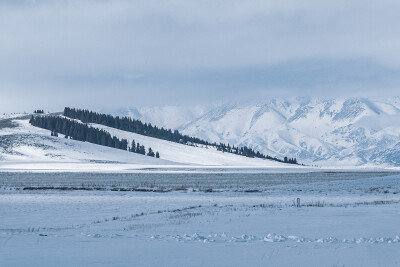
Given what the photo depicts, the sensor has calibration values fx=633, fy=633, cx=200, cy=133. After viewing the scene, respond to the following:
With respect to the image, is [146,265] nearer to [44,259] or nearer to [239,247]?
[44,259]

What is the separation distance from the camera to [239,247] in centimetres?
2198

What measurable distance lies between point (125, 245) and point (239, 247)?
13.3ft

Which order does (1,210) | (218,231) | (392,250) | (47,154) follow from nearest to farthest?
1. (392,250)
2. (218,231)
3. (1,210)
4. (47,154)

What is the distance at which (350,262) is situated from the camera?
737 inches

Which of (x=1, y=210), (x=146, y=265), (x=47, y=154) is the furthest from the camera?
(x=47, y=154)

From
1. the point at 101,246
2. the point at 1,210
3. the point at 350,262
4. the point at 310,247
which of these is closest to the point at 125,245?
the point at 101,246

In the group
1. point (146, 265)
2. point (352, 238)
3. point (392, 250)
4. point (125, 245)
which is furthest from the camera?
point (352, 238)

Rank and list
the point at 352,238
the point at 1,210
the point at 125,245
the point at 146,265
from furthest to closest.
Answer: the point at 1,210
the point at 352,238
the point at 125,245
the point at 146,265

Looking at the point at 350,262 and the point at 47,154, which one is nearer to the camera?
the point at 350,262

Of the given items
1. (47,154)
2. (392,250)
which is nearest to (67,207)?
(392,250)

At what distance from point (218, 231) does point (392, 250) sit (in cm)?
802

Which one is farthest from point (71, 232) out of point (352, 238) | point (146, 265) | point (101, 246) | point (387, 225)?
point (387, 225)

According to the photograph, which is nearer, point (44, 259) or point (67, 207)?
point (44, 259)

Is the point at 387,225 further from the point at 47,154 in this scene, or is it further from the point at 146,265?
the point at 47,154
